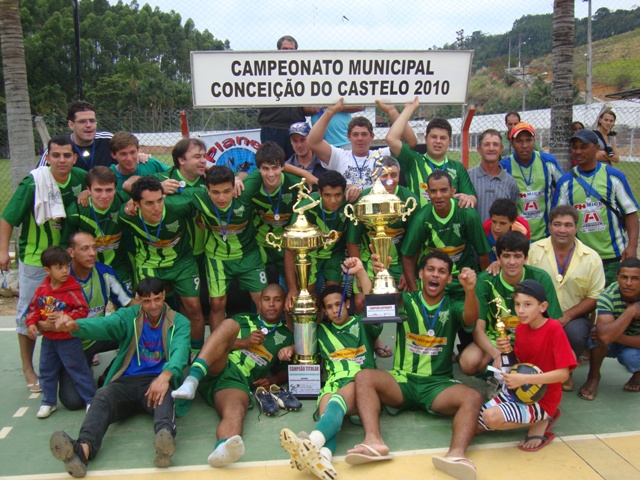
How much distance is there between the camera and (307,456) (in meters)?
3.43

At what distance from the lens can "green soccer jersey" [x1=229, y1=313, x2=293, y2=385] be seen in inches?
184

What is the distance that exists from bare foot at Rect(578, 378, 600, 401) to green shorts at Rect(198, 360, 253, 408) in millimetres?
2509

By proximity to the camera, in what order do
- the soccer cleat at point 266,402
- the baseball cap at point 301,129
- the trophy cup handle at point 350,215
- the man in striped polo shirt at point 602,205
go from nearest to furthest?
the soccer cleat at point 266,402 < the trophy cup handle at point 350,215 < the man in striped polo shirt at point 602,205 < the baseball cap at point 301,129

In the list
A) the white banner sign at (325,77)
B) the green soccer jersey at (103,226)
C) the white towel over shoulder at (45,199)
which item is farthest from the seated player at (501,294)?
the white towel over shoulder at (45,199)

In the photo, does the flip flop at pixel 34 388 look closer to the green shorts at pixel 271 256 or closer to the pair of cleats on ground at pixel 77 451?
the pair of cleats on ground at pixel 77 451

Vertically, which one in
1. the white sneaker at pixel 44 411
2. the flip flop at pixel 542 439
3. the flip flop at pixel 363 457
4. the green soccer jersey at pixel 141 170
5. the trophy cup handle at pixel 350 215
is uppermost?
the green soccer jersey at pixel 141 170

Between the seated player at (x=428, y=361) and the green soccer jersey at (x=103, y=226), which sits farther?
the green soccer jersey at (x=103, y=226)

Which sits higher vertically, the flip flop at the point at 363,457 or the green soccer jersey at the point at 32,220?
the green soccer jersey at the point at 32,220

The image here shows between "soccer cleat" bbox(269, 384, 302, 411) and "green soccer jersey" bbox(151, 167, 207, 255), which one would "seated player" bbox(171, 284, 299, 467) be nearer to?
"soccer cleat" bbox(269, 384, 302, 411)

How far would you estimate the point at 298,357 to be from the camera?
4.66m

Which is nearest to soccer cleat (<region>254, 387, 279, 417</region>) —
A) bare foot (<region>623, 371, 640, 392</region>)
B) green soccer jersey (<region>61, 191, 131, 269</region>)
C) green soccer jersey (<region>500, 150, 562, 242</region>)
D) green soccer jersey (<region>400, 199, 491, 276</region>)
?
green soccer jersey (<region>400, 199, 491, 276</region>)

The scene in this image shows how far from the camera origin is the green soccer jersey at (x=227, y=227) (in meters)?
5.06

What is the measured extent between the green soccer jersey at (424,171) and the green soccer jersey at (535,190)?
52cm

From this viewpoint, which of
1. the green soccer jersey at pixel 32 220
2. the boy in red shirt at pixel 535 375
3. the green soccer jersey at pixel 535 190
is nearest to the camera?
the boy in red shirt at pixel 535 375
